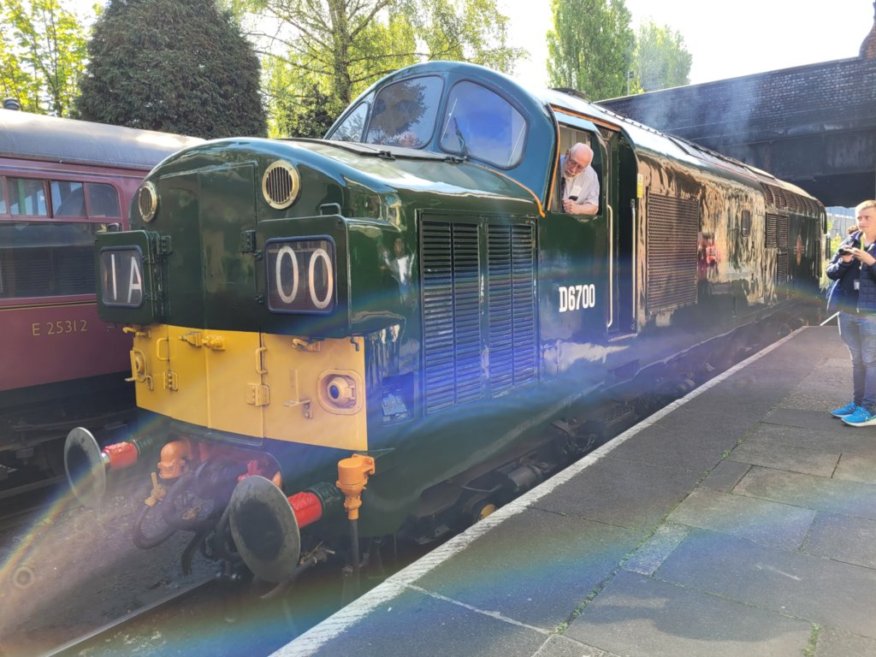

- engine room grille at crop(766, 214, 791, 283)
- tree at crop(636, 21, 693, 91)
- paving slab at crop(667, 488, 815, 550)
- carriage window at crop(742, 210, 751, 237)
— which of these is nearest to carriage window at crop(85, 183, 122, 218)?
paving slab at crop(667, 488, 815, 550)

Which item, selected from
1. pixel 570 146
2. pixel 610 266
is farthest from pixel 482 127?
pixel 610 266

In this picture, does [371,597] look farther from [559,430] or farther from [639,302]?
[639,302]

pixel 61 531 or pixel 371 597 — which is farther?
pixel 61 531

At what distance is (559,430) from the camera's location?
4.87 m

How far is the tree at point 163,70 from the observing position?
1473cm

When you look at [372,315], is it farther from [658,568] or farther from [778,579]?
[778,579]

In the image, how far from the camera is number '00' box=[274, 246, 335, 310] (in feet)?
9.87

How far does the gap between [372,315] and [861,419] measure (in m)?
4.61

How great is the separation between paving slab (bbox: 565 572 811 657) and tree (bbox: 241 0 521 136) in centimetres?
1949

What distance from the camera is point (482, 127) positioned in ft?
14.9

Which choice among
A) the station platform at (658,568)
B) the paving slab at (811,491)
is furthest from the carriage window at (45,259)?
the paving slab at (811,491)

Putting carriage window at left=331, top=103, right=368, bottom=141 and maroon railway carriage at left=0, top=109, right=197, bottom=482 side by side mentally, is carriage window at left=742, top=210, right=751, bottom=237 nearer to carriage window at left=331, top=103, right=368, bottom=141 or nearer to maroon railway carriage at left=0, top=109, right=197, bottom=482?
carriage window at left=331, top=103, right=368, bottom=141

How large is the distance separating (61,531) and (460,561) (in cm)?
367

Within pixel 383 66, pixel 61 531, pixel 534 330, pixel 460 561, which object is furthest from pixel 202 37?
pixel 460 561
